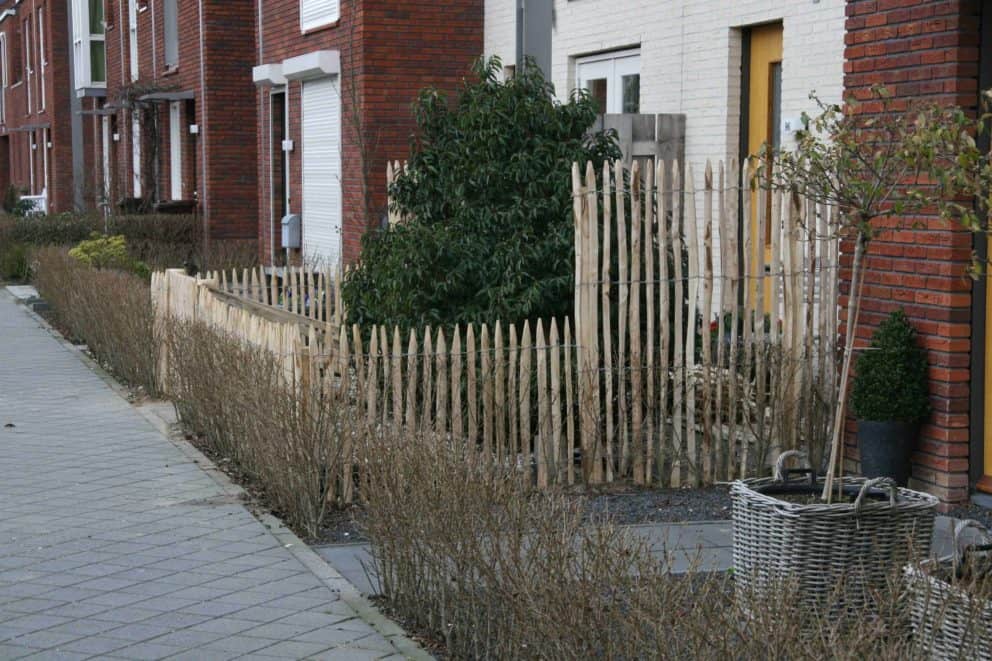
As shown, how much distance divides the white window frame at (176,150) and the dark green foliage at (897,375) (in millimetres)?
21253

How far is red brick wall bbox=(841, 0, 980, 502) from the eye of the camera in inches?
310

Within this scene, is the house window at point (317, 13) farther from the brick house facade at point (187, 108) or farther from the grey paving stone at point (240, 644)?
the grey paving stone at point (240, 644)

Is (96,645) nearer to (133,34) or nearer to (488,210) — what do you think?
(488,210)

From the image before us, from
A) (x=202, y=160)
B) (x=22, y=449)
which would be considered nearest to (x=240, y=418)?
(x=22, y=449)

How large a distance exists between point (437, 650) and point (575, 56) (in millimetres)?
10061

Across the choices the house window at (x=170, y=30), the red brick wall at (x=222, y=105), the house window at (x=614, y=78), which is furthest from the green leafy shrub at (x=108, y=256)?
the house window at (x=170, y=30)

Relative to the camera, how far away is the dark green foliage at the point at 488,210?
8.98 m

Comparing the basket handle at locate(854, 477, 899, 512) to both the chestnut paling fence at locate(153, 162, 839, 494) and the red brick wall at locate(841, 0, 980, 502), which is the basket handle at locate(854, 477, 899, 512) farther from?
the chestnut paling fence at locate(153, 162, 839, 494)

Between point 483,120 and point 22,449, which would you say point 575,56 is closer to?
point 483,120

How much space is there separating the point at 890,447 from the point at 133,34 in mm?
26196

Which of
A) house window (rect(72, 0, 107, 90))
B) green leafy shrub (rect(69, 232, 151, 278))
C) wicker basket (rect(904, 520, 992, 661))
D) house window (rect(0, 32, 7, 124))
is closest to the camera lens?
wicker basket (rect(904, 520, 992, 661))

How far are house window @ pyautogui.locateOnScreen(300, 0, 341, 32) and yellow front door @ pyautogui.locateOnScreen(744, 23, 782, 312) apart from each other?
23.9 ft

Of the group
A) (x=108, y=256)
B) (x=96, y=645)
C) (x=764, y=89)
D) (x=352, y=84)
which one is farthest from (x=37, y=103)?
(x=96, y=645)

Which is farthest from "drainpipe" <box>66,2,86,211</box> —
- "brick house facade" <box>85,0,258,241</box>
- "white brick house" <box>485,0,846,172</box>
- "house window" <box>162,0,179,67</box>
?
"white brick house" <box>485,0,846,172</box>
